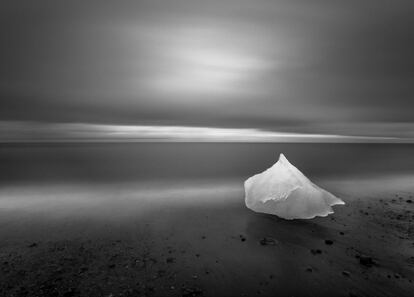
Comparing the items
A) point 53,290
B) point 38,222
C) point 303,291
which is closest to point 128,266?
point 53,290

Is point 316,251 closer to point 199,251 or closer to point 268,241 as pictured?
point 268,241

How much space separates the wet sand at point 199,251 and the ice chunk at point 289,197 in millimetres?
470

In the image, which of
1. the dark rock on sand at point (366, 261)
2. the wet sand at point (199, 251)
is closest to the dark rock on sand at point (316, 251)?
the wet sand at point (199, 251)

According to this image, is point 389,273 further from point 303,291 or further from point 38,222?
point 38,222

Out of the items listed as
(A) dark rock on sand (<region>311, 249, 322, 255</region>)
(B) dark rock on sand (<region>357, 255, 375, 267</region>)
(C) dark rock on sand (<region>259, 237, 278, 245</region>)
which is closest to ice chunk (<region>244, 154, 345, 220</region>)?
(C) dark rock on sand (<region>259, 237, 278, 245</region>)

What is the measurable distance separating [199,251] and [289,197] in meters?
4.93

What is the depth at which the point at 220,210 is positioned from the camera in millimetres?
12438

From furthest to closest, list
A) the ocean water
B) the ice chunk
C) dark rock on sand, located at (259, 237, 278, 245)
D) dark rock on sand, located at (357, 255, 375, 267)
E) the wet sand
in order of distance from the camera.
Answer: the ocean water, the ice chunk, dark rock on sand, located at (259, 237, 278, 245), dark rock on sand, located at (357, 255, 375, 267), the wet sand

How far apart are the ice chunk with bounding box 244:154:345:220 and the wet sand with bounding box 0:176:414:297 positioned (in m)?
0.47

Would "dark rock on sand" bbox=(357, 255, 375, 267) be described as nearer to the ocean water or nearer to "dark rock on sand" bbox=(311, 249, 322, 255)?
"dark rock on sand" bbox=(311, 249, 322, 255)

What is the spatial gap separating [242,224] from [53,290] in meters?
7.12

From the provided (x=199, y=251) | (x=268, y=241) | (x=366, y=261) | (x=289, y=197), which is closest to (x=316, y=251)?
(x=366, y=261)

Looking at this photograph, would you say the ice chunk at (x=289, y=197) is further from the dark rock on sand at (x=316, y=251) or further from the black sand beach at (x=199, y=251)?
the dark rock on sand at (x=316, y=251)

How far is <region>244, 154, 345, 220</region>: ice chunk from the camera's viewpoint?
10.0m
